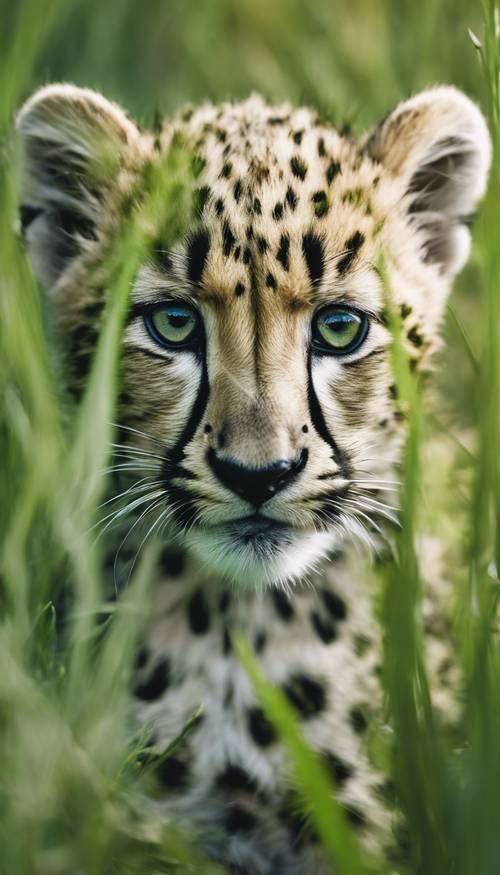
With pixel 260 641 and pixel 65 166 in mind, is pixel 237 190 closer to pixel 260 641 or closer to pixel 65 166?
pixel 65 166

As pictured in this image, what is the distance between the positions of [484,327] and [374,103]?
2.00 meters

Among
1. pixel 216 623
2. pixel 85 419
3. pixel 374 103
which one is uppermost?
pixel 374 103

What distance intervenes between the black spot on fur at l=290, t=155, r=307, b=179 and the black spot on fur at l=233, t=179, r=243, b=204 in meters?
0.11

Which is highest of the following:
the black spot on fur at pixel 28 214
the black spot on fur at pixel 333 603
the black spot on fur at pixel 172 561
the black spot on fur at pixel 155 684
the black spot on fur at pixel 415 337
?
the black spot on fur at pixel 28 214

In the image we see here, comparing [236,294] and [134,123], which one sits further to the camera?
[134,123]

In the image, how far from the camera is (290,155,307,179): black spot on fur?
6.63 ft

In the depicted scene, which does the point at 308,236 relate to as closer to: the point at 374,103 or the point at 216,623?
the point at 216,623

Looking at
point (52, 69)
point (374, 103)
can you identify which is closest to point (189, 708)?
point (374, 103)

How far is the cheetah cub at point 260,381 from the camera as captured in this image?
1.88 metres

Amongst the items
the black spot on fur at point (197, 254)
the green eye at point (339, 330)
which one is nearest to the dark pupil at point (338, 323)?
Result: the green eye at point (339, 330)

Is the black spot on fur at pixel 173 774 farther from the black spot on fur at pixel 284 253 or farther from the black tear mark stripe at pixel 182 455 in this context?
the black spot on fur at pixel 284 253

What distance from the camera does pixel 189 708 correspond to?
7.06 feet

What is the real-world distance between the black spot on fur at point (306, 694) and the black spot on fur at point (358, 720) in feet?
0.20

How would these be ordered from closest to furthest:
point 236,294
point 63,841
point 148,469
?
1. point 63,841
2. point 236,294
3. point 148,469
